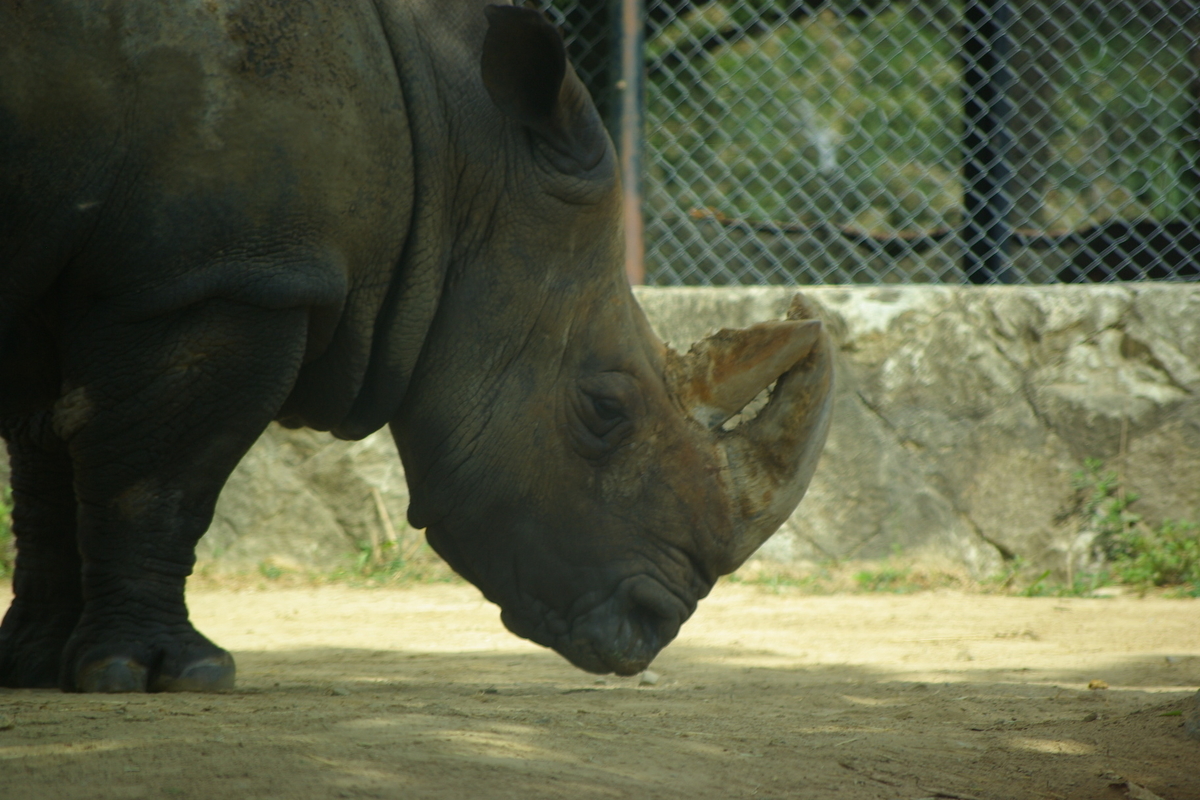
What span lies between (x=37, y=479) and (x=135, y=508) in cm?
72

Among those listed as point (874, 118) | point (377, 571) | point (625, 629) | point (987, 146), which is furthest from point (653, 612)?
point (874, 118)

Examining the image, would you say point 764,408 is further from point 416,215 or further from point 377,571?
point 377,571

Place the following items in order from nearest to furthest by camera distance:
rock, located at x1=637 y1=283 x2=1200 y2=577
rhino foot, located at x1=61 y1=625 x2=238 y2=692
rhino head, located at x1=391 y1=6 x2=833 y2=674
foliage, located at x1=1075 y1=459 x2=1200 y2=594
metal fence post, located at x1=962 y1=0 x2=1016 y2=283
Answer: rhino foot, located at x1=61 y1=625 x2=238 y2=692
rhino head, located at x1=391 y1=6 x2=833 y2=674
foliage, located at x1=1075 y1=459 x2=1200 y2=594
rock, located at x1=637 y1=283 x2=1200 y2=577
metal fence post, located at x1=962 y1=0 x2=1016 y2=283

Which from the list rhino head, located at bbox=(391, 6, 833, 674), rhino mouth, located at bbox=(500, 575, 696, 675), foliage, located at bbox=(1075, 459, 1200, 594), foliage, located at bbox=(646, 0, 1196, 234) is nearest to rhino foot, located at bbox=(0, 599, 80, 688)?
rhino head, located at bbox=(391, 6, 833, 674)

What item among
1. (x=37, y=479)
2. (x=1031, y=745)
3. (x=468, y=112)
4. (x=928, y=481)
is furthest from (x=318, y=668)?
(x=928, y=481)

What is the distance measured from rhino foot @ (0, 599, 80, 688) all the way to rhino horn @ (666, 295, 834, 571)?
1754mm

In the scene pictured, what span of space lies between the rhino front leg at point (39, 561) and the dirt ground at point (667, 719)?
0.28 metres

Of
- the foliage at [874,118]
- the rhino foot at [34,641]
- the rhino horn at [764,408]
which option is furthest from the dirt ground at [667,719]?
the foliage at [874,118]

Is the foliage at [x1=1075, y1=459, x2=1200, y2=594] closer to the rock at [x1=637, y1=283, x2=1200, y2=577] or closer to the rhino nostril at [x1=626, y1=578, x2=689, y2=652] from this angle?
the rock at [x1=637, y1=283, x2=1200, y2=577]

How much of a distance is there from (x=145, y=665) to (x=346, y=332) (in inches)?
36.1

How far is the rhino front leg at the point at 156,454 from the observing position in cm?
285

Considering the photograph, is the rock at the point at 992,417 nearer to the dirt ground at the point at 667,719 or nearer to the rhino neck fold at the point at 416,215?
the dirt ground at the point at 667,719

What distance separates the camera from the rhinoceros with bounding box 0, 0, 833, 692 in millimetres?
2732

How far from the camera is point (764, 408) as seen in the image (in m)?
3.31
